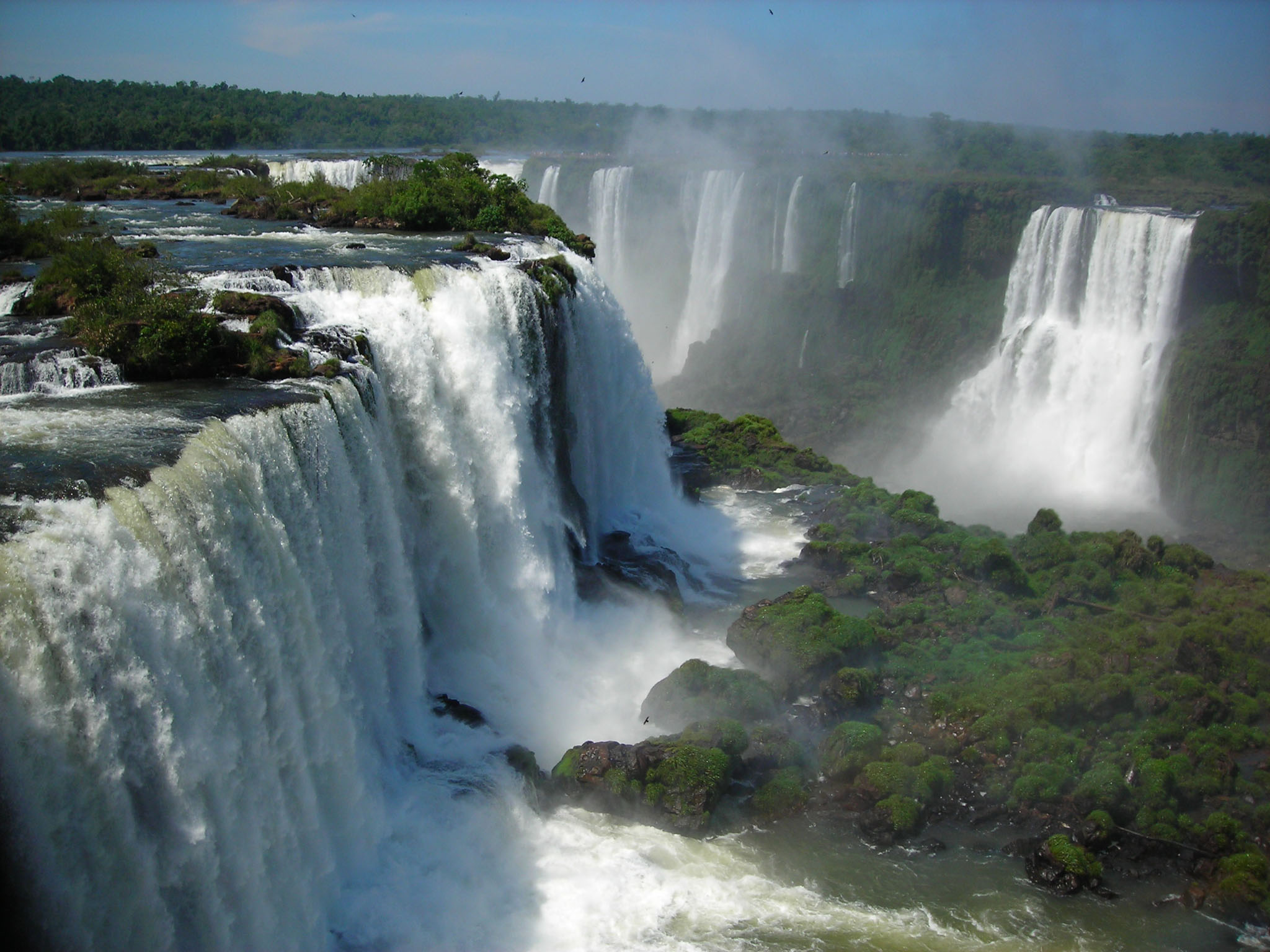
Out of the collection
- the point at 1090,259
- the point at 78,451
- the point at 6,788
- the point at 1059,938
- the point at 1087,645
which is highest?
the point at 1090,259

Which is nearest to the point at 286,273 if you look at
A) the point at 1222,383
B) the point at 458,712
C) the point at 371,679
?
the point at 371,679

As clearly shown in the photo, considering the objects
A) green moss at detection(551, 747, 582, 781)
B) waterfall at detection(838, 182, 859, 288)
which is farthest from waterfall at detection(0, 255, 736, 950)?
waterfall at detection(838, 182, 859, 288)

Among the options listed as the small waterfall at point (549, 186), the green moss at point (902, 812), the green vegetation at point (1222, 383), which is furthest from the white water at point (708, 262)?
the green moss at point (902, 812)

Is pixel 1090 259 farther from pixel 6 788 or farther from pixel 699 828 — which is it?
pixel 6 788

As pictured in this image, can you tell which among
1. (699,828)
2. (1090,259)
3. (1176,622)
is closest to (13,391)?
(699,828)

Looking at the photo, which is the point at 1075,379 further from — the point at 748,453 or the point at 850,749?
the point at 850,749

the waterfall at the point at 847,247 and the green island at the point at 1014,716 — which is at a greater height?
the waterfall at the point at 847,247

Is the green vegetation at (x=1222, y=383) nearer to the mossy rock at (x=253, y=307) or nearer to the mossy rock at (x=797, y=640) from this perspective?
the mossy rock at (x=797, y=640)
